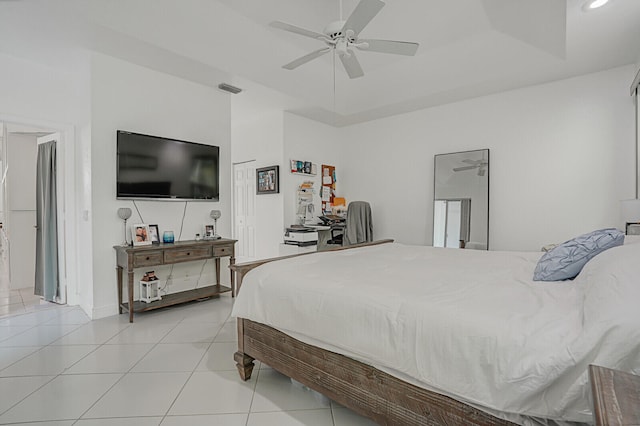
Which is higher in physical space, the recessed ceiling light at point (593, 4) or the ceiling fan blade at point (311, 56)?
the recessed ceiling light at point (593, 4)

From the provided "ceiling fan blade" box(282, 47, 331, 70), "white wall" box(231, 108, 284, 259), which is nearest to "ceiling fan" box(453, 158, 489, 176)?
"white wall" box(231, 108, 284, 259)

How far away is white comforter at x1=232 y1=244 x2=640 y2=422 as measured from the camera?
961 mm

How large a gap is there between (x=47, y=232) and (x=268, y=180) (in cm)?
302

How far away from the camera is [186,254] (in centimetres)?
350

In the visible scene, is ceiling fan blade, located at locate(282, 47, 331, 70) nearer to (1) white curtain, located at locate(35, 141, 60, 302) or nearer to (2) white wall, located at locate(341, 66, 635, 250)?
(2) white wall, located at locate(341, 66, 635, 250)

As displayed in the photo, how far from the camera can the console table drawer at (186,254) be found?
3.37 metres

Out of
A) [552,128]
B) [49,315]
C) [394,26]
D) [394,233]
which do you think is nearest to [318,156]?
[394,233]

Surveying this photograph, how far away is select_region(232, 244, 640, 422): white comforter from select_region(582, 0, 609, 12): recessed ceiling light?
2293 mm

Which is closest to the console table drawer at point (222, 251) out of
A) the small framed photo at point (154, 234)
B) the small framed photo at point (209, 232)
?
the small framed photo at point (209, 232)

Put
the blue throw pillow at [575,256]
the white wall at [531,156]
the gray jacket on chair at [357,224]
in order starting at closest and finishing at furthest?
the blue throw pillow at [575,256], the white wall at [531,156], the gray jacket on chair at [357,224]

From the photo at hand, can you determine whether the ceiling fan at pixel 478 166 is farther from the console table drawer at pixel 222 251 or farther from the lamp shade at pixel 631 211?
the console table drawer at pixel 222 251

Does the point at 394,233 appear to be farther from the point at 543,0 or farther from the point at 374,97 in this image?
the point at 543,0

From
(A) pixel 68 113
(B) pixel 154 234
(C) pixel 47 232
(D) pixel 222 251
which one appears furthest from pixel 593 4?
(C) pixel 47 232

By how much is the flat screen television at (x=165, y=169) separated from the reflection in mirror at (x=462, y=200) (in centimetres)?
330
